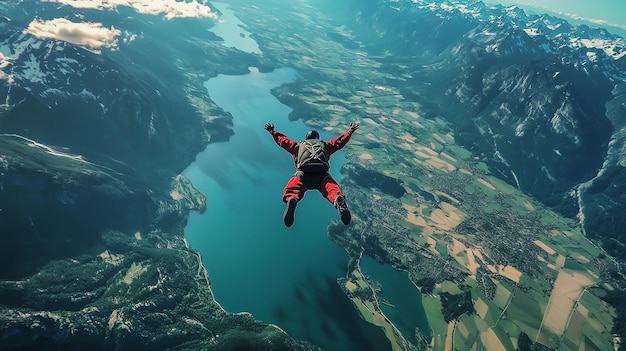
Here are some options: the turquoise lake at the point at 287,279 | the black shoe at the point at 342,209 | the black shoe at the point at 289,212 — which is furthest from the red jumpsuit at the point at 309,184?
the turquoise lake at the point at 287,279

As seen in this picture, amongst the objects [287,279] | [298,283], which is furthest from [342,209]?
[287,279]

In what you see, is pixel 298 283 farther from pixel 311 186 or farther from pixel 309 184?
pixel 309 184

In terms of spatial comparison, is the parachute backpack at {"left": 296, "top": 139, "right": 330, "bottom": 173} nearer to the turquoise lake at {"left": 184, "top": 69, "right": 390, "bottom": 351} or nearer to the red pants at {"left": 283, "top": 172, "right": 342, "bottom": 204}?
the red pants at {"left": 283, "top": 172, "right": 342, "bottom": 204}

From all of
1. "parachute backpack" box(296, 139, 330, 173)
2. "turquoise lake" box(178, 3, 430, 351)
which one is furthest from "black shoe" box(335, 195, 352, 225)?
"turquoise lake" box(178, 3, 430, 351)

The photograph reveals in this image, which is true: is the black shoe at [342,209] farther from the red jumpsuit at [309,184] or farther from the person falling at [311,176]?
the red jumpsuit at [309,184]

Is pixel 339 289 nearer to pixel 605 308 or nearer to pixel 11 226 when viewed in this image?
pixel 605 308

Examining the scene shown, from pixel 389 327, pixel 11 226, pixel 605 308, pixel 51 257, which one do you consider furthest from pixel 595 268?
pixel 11 226
